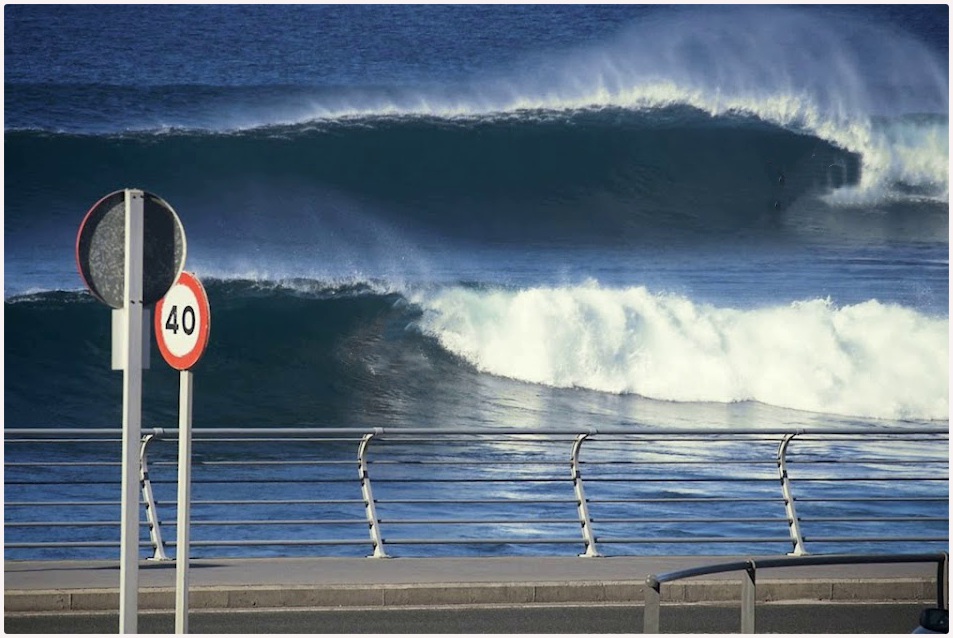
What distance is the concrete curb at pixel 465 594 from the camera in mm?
8008

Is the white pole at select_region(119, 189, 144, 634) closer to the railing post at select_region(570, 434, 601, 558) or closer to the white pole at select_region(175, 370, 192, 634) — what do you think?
the white pole at select_region(175, 370, 192, 634)

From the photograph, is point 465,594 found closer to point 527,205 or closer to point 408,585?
point 408,585

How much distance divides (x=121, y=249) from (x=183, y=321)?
1.33 ft

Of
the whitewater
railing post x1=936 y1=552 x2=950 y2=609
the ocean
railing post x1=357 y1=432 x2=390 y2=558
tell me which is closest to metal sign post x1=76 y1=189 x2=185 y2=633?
railing post x1=936 y1=552 x2=950 y2=609

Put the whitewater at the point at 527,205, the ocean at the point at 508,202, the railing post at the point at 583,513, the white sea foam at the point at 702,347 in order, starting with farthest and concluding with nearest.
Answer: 1. the white sea foam at the point at 702,347
2. the whitewater at the point at 527,205
3. the ocean at the point at 508,202
4. the railing post at the point at 583,513

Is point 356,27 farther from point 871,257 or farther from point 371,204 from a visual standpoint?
point 871,257

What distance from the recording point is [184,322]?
6379 mm

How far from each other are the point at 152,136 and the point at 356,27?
6.03 m

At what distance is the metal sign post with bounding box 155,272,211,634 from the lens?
6301mm

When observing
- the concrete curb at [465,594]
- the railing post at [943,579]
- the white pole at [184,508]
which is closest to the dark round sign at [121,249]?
the white pole at [184,508]

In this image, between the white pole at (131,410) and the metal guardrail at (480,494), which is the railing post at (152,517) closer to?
the white pole at (131,410)

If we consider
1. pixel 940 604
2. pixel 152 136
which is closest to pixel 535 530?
pixel 940 604

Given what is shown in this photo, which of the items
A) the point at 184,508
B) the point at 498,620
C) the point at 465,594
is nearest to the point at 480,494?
the point at 465,594

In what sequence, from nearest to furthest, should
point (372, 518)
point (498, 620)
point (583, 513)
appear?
point (498, 620), point (372, 518), point (583, 513)
